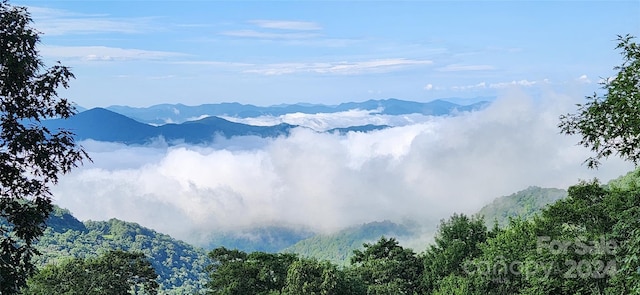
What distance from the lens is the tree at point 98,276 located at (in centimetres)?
4078

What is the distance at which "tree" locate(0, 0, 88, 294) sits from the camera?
36.1 feet

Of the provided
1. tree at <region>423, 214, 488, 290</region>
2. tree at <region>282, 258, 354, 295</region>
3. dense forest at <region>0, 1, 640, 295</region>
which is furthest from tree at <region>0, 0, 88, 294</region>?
tree at <region>423, 214, 488, 290</region>

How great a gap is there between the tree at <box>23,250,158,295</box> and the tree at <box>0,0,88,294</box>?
31.4m

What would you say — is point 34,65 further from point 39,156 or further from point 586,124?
point 586,124

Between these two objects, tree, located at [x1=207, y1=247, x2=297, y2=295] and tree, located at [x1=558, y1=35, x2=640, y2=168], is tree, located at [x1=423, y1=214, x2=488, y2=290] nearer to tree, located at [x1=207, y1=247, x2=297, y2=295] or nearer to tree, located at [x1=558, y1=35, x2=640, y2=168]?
tree, located at [x1=207, y1=247, x2=297, y2=295]

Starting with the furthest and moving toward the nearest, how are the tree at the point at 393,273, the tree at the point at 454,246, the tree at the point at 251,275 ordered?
the tree at the point at 393,273
the tree at the point at 454,246
the tree at the point at 251,275

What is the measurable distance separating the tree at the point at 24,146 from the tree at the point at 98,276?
31399 millimetres

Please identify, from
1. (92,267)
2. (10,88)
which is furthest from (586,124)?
(92,267)

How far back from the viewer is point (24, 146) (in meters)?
11.4

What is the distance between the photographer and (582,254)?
2717 centimetres

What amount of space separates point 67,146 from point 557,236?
2600 cm

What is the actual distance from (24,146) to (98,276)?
109ft

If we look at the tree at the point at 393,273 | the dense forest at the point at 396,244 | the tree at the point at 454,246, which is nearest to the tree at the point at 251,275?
the dense forest at the point at 396,244

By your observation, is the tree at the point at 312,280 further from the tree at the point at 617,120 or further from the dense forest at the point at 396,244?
the tree at the point at 617,120
